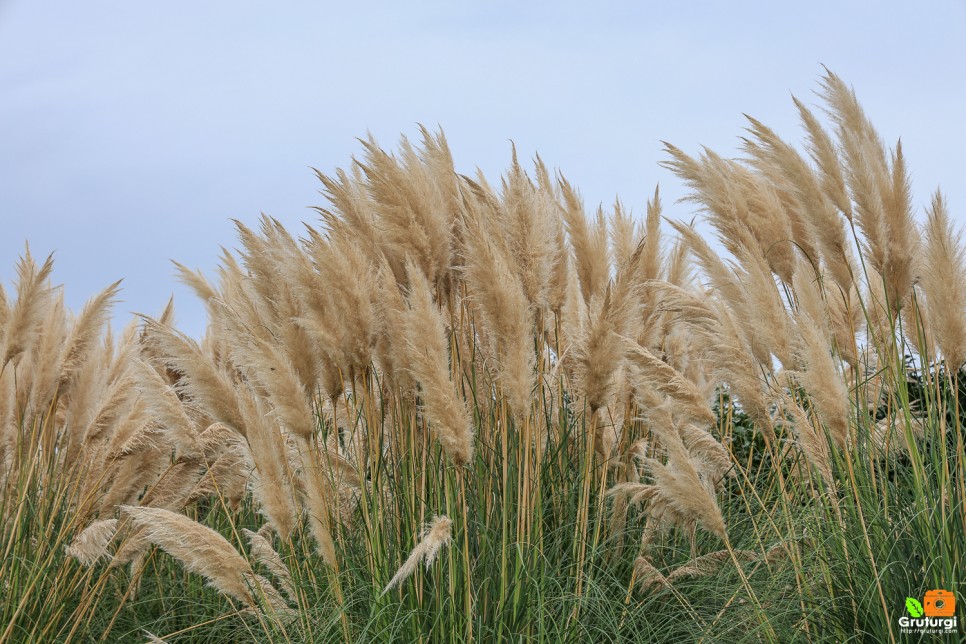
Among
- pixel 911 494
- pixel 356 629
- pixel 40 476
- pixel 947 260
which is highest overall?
pixel 947 260

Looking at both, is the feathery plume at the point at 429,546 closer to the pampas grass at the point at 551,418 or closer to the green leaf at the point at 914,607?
the pampas grass at the point at 551,418

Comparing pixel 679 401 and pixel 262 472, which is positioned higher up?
pixel 679 401

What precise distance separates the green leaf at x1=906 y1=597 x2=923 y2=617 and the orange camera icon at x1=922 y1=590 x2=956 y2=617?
0.05 feet

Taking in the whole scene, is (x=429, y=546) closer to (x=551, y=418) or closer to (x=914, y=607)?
(x=914, y=607)

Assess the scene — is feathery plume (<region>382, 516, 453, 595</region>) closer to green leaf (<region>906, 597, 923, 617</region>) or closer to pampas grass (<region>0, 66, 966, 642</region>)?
pampas grass (<region>0, 66, 966, 642</region>)

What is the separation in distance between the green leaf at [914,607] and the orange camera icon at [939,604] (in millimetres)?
16

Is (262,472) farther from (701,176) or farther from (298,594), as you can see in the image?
(701,176)

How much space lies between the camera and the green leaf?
310 centimetres

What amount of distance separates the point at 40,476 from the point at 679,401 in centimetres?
368

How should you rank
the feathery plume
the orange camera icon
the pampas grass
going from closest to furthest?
the feathery plume
the orange camera icon
the pampas grass

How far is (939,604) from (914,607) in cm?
9

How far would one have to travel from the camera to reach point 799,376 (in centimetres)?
328

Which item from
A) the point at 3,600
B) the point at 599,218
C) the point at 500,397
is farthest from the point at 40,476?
the point at 599,218

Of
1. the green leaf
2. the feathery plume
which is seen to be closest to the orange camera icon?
the green leaf
